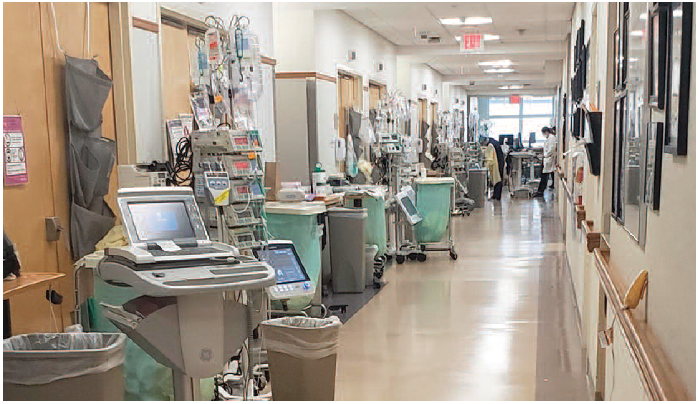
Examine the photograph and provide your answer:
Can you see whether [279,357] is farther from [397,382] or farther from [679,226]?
[679,226]

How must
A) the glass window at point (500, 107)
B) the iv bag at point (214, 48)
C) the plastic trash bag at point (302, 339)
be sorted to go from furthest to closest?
the glass window at point (500, 107) < the iv bag at point (214, 48) < the plastic trash bag at point (302, 339)

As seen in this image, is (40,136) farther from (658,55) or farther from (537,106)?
(537,106)

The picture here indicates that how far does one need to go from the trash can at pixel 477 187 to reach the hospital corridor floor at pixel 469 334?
533 centimetres

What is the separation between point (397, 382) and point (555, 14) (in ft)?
22.0

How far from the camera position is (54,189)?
3.99 m

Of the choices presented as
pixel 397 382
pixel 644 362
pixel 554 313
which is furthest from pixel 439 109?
pixel 644 362

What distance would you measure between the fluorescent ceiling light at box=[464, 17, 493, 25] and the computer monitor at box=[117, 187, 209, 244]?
283 inches

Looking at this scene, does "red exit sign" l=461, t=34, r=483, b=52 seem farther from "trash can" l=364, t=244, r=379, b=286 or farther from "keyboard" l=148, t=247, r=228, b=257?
"keyboard" l=148, t=247, r=228, b=257

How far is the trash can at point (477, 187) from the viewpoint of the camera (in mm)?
14141

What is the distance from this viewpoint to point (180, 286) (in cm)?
289

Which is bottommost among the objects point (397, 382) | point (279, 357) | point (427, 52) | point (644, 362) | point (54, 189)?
point (397, 382)

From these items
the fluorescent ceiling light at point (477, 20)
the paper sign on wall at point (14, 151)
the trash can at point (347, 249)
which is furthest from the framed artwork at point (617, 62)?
→ the fluorescent ceiling light at point (477, 20)

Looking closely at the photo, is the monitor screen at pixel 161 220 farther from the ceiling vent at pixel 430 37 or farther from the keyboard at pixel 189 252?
the ceiling vent at pixel 430 37

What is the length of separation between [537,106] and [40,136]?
2532cm
